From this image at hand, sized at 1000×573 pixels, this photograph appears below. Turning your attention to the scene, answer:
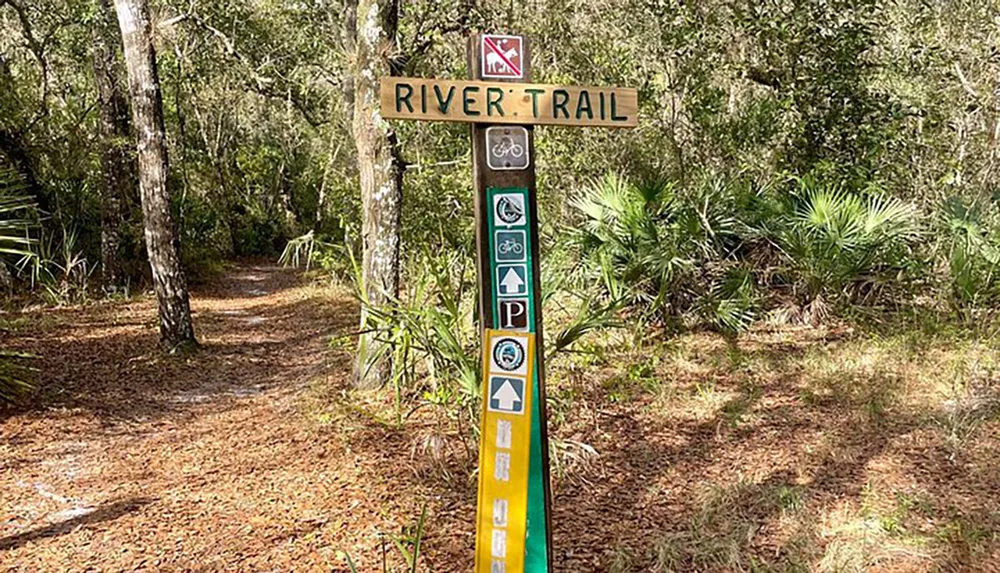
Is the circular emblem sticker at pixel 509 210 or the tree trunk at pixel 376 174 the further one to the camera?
the tree trunk at pixel 376 174

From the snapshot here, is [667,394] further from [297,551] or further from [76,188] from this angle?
[76,188]

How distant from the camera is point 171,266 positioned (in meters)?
8.67

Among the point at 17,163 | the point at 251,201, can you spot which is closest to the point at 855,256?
the point at 17,163

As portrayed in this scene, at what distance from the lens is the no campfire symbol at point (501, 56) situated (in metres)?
3.04

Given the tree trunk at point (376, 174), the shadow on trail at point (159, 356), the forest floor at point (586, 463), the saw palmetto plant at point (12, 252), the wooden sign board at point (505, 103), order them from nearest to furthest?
the wooden sign board at point (505, 103), the forest floor at point (586, 463), the saw palmetto plant at point (12, 252), the tree trunk at point (376, 174), the shadow on trail at point (159, 356)

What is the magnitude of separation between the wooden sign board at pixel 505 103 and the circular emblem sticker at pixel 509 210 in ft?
1.03

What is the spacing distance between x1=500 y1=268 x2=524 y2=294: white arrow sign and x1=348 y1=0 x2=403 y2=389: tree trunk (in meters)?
3.14

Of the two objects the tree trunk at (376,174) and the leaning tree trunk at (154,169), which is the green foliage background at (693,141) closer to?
the tree trunk at (376,174)

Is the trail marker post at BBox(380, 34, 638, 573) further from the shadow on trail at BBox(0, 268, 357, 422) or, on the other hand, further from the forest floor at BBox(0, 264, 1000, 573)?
the shadow on trail at BBox(0, 268, 357, 422)

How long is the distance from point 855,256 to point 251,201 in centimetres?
1821

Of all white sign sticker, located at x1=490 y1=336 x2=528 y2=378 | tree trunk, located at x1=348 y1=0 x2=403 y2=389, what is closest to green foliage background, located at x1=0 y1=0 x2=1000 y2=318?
tree trunk, located at x1=348 y1=0 x2=403 y2=389

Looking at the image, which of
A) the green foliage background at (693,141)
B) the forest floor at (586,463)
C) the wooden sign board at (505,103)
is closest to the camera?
the wooden sign board at (505,103)

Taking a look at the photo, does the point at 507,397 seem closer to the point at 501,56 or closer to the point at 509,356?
the point at 509,356

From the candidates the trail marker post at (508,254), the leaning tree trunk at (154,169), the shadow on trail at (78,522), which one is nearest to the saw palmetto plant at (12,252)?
the leaning tree trunk at (154,169)
